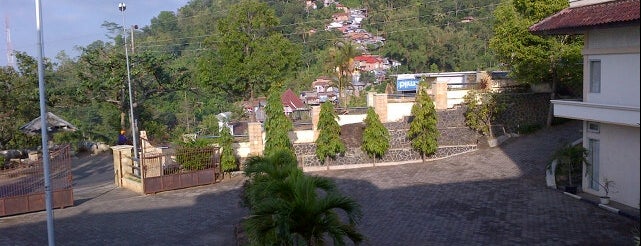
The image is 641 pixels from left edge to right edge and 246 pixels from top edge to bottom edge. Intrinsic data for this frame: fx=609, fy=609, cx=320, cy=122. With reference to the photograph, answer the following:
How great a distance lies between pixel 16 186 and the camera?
16984mm

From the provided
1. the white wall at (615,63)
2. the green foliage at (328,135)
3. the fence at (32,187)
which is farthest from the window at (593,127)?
the fence at (32,187)

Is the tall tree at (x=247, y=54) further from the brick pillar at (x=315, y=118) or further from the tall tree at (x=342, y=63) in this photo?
the brick pillar at (x=315, y=118)

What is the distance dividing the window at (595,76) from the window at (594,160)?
4.34 ft

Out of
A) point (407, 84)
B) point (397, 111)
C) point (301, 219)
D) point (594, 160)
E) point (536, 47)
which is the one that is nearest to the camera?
point (301, 219)

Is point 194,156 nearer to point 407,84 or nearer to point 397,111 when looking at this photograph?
point 397,111

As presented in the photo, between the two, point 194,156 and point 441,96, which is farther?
point 441,96

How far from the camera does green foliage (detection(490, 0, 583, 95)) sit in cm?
2120

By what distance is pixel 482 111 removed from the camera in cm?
2273

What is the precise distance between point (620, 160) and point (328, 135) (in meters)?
9.76

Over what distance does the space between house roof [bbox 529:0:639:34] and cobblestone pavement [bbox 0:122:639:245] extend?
4.26 m

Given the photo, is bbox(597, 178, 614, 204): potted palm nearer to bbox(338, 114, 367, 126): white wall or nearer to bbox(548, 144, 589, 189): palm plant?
bbox(548, 144, 589, 189): palm plant

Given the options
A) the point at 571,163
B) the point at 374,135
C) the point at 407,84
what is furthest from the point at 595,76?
the point at 407,84

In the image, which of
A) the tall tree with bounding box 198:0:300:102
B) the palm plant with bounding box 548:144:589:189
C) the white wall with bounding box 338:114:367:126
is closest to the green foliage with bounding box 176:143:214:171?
the white wall with bounding box 338:114:367:126

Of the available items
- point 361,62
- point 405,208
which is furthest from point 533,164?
point 361,62
